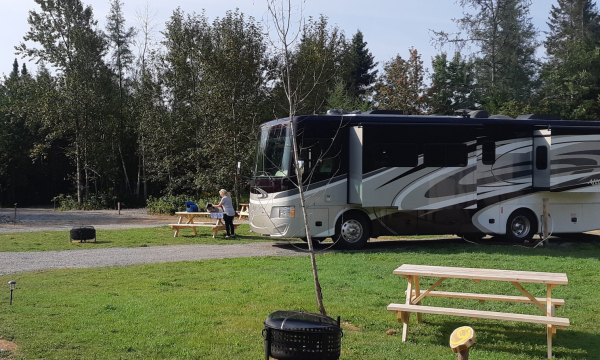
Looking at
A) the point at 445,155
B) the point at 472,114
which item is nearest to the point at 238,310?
the point at 445,155

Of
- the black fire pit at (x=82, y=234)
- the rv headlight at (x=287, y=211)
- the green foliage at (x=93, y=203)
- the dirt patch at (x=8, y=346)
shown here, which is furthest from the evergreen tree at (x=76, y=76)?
the dirt patch at (x=8, y=346)

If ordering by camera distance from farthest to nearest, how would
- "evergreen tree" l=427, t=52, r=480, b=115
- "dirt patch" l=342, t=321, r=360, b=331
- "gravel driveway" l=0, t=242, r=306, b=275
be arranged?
"evergreen tree" l=427, t=52, r=480, b=115 < "gravel driveway" l=0, t=242, r=306, b=275 < "dirt patch" l=342, t=321, r=360, b=331

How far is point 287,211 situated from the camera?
14.8m

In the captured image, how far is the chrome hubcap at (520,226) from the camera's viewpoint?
16.2 meters

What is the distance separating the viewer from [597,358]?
591cm

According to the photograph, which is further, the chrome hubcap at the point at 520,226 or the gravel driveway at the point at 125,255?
the chrome hubcap at the point at 520,226

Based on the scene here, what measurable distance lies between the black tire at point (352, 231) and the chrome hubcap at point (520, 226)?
13.9 feet

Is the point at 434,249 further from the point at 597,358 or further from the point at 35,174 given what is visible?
the point at 35,174

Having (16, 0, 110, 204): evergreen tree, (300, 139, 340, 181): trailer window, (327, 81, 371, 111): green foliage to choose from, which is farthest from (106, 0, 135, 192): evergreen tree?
(300, 139, 340, 181): trailer window

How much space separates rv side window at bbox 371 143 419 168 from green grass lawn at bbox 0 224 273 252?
4.89 metres

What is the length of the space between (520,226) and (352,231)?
4.93 meters

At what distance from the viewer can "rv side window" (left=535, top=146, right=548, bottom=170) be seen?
15922 millimetres

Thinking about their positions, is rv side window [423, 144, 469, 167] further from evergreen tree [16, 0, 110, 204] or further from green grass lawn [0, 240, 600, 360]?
evergreen tree [16, 0, 110, 204]

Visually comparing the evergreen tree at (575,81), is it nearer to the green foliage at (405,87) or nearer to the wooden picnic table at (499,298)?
the green foliage at (405,87)
